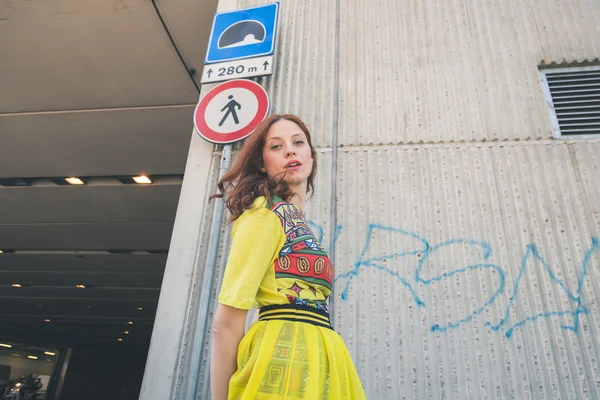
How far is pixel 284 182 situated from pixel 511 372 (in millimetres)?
1837

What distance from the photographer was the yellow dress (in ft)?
3.34

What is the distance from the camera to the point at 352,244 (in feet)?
8.28

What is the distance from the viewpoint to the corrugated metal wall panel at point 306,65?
296cm

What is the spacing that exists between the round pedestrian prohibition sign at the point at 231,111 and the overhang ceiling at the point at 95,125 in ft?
6.02

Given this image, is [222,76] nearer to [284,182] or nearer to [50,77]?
[284,182]

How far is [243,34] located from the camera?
3.20 m

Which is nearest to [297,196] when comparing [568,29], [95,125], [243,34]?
[243,34]

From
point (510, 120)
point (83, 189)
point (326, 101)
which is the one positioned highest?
point (83, 189)

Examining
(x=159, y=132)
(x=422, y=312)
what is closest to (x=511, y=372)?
(x=422, y=312)

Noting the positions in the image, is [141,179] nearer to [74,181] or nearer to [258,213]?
[74,181]

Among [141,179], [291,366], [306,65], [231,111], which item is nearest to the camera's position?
[291,366]

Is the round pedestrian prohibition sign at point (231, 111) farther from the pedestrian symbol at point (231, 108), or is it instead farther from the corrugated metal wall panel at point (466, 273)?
the corrugated metal wall panel at point (466, 273)

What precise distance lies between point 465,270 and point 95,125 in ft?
19.9

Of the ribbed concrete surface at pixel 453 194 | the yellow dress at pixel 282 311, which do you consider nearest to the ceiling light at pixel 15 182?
the ribbed concrete surface at pixel 453 194
